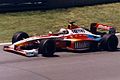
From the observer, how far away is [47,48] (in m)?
14.4

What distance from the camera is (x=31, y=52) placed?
14234mm

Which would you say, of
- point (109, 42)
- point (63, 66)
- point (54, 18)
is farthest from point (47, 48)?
point (54, 18)

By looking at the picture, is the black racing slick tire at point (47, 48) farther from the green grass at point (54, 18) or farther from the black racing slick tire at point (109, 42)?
the green grass at point (54, 18)

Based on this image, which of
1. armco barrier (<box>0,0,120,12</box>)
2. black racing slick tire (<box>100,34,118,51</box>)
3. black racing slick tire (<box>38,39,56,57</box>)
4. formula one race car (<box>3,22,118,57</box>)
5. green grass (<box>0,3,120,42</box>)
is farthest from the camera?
armco barrier (<box>0,0,120,12</box>)

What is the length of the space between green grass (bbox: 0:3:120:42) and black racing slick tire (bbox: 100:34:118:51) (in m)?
4.43

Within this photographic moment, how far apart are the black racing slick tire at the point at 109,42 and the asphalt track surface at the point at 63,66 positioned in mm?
248

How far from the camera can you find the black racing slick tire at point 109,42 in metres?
15.4

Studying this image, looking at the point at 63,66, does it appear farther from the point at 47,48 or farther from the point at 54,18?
the point at 54,18

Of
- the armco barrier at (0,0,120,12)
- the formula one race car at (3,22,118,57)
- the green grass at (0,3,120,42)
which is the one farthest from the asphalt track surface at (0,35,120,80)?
the armco barrier at (0,0,120,12)

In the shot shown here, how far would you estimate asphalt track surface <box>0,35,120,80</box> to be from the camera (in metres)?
11.9

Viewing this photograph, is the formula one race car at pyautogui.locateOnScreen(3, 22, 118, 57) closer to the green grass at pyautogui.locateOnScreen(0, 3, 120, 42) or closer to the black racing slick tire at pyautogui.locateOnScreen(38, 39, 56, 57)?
the black racing slick tire at pyautogui.locateOnScreen(38, 39, 56, 57)

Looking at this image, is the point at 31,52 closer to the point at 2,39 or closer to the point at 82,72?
the point at 82,72

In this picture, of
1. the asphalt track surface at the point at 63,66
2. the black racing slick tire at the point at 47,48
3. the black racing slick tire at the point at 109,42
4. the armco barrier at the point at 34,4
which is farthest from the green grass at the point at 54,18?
the asphalt track surface at the point at 63,66

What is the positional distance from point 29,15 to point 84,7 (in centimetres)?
326
